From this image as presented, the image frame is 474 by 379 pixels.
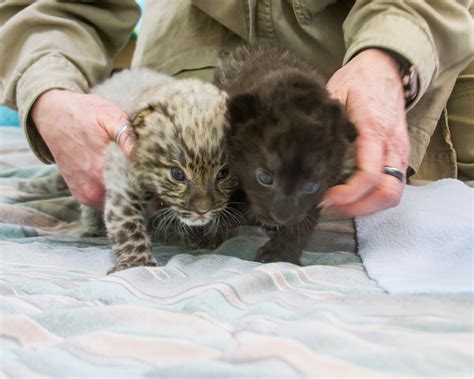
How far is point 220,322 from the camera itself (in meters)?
1.25

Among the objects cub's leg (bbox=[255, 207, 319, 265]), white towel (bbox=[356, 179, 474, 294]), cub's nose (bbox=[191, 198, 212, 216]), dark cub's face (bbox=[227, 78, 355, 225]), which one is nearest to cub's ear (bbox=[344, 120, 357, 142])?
dark cub's face (bbox=[227, 78, 355, 225])

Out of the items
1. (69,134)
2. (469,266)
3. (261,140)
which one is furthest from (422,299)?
(69,134)

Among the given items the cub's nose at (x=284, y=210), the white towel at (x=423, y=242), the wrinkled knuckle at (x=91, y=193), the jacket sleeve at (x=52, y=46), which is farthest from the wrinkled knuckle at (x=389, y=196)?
the jacket sleeve at (x=52, y=46)

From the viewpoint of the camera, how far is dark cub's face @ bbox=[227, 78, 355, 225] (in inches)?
62.7

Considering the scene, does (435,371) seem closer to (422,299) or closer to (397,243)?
(422,299)

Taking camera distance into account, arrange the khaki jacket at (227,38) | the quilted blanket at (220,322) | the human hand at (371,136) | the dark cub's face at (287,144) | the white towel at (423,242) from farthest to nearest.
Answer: the khaki jacket at (227,38), the human hand at (371,136), the dark cub's face at (287,144), the white towel at (423,242), the quilted blanket at (220,322)

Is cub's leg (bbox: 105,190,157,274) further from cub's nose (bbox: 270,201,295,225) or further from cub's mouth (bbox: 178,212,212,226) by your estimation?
cub's nose (bbox: 270,201,295,225)

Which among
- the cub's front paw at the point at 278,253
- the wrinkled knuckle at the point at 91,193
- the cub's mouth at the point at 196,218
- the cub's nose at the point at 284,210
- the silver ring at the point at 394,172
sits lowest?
the wrinkled knuckle at the point at 91,193

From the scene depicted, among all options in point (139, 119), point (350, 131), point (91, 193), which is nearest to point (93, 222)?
point (91, 193)

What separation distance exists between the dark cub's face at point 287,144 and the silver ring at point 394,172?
15cm

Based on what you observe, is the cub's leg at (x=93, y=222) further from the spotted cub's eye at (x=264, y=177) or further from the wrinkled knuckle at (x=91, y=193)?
the spotted cub's eye at (x=264, y=177)

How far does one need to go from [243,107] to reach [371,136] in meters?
0.44

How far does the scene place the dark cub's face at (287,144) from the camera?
5.23ft

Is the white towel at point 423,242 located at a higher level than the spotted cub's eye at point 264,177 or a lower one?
lower
